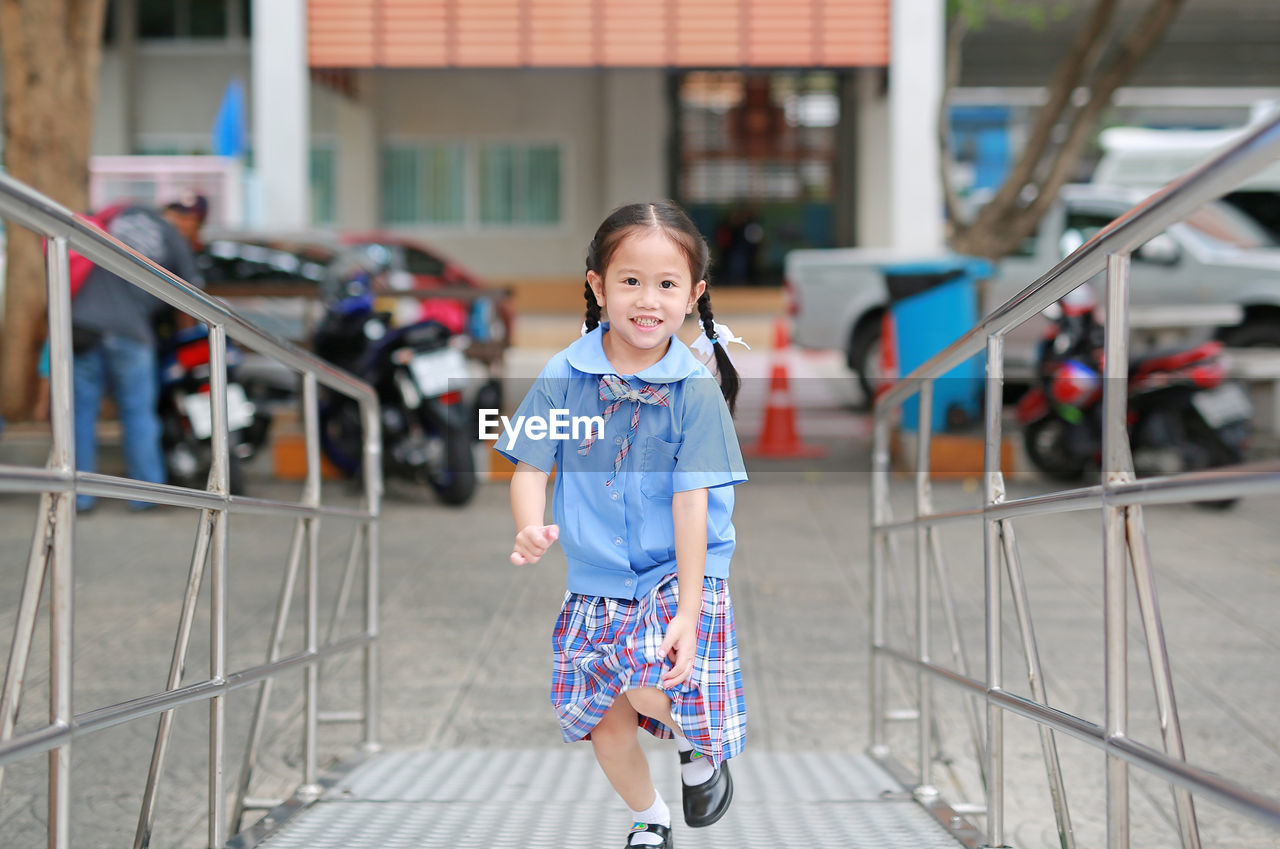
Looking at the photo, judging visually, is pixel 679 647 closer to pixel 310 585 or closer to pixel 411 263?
pixel 310 585

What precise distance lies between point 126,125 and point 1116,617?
22.0 m

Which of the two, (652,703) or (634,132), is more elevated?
(634,132)

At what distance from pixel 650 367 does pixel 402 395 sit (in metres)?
5.21

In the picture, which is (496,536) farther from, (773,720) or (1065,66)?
(1065,66)

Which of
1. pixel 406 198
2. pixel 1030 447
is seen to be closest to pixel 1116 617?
pixel 1030 447

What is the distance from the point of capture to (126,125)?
21.6m

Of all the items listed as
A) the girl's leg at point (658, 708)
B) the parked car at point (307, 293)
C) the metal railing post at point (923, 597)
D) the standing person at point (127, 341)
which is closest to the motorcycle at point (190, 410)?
the standing person at point (127, 341)

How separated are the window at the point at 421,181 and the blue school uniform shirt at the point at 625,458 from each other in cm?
1846

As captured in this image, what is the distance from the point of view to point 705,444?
96.1 inches

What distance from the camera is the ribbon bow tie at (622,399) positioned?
2.45 m

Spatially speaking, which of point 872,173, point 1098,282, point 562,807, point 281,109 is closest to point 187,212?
point 562,807

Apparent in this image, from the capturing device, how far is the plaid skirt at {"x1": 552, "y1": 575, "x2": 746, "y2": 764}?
246 cm

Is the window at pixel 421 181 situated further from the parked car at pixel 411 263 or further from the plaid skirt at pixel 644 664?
the plaid skirt at pixel 644 664

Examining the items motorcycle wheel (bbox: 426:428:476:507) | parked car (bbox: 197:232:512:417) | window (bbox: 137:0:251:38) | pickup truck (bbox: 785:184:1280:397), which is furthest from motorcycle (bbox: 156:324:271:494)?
window (bbox: 137:0:251:38)
